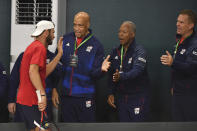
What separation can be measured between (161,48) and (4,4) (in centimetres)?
204

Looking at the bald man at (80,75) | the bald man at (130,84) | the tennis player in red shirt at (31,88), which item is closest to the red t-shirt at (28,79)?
the tennis player in red shirt at (31,88)

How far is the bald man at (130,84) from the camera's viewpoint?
11.7 ft

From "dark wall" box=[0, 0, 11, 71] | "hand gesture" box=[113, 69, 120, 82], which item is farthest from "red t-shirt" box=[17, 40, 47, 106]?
"dark wall" box=[0, 0, 11, 71]

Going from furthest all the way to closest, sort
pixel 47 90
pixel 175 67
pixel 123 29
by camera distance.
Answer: pixel 123 29
pixel 47 90
pixel 175 67

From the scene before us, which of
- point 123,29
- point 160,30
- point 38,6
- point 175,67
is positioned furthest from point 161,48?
point 38,6

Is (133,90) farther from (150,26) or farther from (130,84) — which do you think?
(150,26)

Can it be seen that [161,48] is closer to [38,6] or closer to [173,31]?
[173,31]

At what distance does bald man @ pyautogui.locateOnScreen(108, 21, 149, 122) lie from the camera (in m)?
3.56

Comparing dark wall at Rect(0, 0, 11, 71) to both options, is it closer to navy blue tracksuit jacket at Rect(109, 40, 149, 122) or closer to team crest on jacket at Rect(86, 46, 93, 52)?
team crest on jacket at Rect(86, 46, 93, 52)

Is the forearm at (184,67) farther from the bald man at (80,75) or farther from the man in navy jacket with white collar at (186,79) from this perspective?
the bald man at (80,75)

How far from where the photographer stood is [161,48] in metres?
4.28

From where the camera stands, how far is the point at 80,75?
3.48m

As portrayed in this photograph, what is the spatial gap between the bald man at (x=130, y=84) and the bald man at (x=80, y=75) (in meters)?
0.28

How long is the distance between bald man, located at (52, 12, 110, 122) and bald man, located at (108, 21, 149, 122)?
0.91 feet
